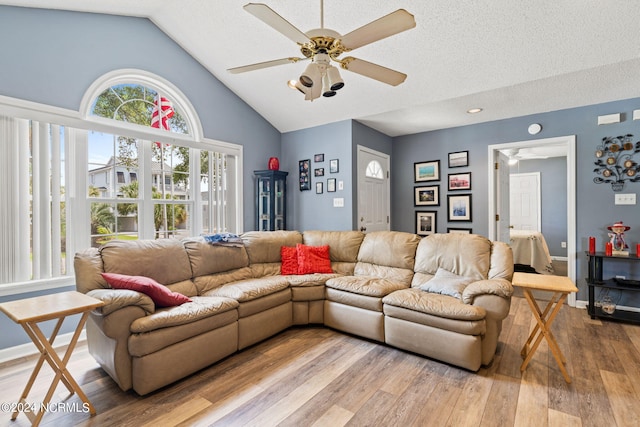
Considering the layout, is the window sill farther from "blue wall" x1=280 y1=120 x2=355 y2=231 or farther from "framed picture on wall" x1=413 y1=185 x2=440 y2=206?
"framed picture on wall" x1=413 y1=185 x2=440 y2=206

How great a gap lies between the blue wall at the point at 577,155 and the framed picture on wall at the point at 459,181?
0.08 m

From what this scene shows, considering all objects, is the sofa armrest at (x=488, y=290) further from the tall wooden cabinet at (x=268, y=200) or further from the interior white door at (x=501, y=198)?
the tall wooden cabinet at (x=268, y=200)

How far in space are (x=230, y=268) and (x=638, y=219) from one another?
15.5 feet

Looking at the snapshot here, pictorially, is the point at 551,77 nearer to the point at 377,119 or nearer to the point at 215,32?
the point at 377,119

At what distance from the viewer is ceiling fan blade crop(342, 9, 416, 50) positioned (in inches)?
59.2

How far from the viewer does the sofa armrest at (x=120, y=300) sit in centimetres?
192

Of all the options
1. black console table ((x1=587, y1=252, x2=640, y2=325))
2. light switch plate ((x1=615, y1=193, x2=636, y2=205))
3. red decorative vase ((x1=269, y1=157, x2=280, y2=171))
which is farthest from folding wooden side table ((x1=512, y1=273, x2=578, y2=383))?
red decorative vase ((x1=269, y1=157, x2=280, y2=171))

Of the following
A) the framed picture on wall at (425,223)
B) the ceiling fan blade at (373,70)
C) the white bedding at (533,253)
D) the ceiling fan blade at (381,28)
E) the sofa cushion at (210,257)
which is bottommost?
the white bedding at (533,253)

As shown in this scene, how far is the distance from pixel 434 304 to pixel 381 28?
6.59ft

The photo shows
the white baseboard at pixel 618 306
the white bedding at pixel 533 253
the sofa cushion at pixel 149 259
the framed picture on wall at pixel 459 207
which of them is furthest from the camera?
the white bedding at pixel 533 253

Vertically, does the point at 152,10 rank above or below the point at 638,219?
above

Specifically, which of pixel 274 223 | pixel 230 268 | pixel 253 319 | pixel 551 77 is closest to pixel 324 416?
pixel 253 319

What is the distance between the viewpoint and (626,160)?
3.55 metres

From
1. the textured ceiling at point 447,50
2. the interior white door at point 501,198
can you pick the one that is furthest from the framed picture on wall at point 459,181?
the textured ceiling at point 447,50
